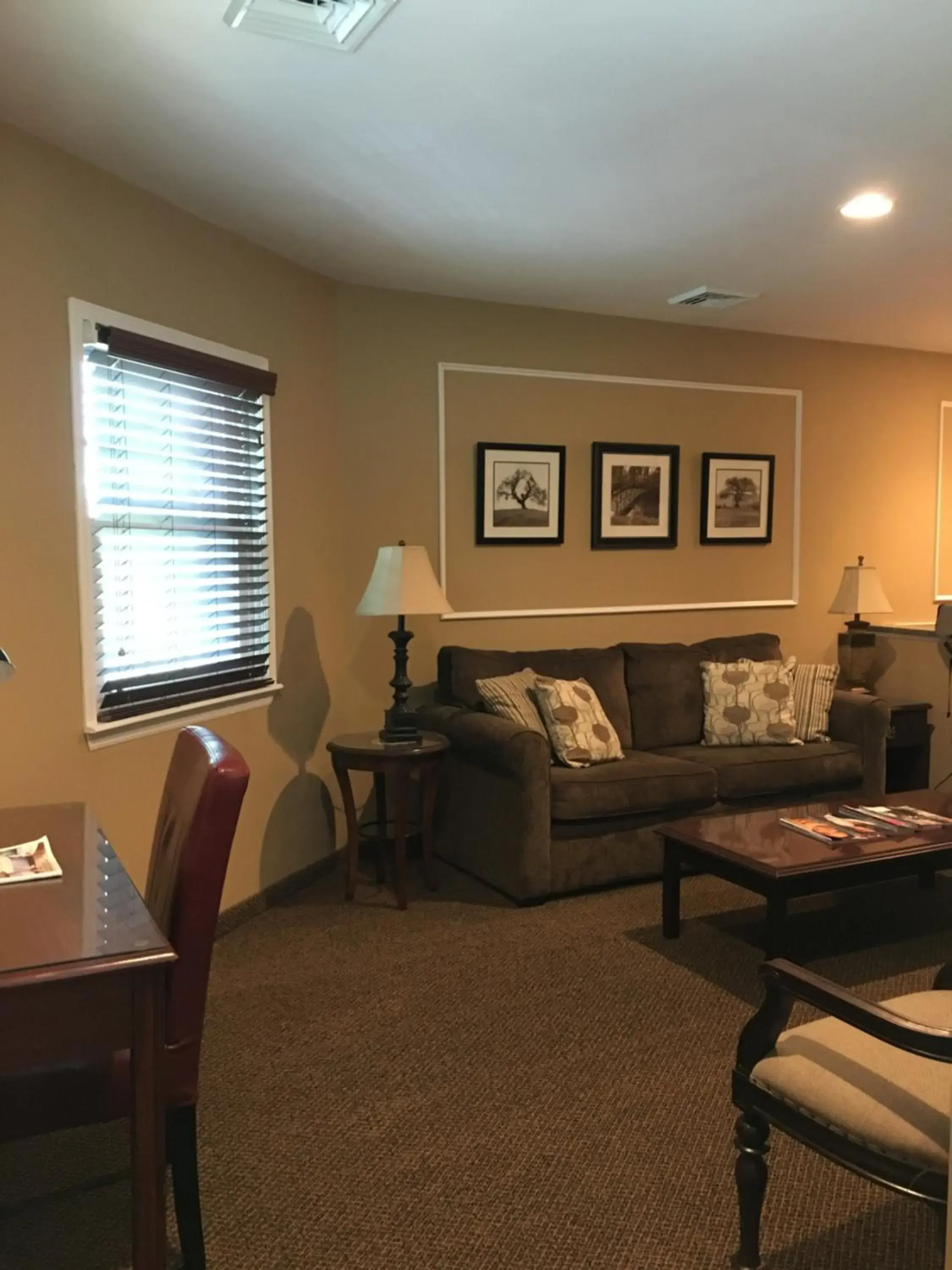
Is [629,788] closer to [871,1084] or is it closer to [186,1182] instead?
[871,1084]

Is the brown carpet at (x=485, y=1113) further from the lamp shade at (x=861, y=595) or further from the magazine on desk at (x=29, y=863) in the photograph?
the lamp shade at (x=861, y=595)

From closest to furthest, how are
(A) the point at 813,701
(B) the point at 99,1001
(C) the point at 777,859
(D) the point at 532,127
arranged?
1. (B) the point at 99,1001
2. (D) the point at 532,127
3. (C) the point at 777,859
4. (A) the point at 813,701

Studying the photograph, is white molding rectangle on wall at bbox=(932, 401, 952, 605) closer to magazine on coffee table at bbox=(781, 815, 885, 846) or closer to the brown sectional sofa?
the brown sectional sofa

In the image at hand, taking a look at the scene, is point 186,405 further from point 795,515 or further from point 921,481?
point 921,481

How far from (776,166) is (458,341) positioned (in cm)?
185

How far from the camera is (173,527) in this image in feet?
11.0

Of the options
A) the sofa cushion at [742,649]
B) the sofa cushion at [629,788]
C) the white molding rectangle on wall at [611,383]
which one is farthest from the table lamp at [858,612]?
the sofa cushion at [629,788]

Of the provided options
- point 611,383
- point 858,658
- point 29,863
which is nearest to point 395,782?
point 29,863

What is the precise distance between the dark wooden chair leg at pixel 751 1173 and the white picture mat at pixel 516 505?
325 cm

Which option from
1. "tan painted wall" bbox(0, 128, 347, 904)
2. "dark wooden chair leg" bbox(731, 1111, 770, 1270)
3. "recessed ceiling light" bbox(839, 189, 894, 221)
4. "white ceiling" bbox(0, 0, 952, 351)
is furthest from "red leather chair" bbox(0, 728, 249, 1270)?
"recessed ceiling light" bbox(839, 189, 894, 221)

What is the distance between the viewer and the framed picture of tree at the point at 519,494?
4672 millimetres

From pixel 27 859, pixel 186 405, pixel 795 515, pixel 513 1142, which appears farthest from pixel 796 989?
pixel 795 515

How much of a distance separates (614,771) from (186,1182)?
7.97 ft

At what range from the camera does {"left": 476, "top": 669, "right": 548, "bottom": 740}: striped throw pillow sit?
4090 millimetres
